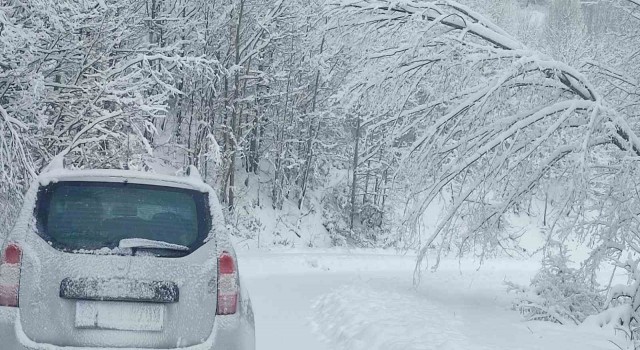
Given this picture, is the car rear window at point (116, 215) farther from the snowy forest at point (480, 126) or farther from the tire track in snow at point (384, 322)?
the tire track in snow at point (384, 322)

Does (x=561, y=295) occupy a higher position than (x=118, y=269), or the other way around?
(x=118, y=269)

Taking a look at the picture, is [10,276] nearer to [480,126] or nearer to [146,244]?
[146,244]

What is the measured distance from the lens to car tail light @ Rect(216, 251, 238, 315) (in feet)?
15.2

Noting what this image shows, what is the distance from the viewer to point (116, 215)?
4.62 m

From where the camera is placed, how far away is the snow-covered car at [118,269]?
4234 mm

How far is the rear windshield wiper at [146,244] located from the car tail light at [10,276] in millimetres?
587

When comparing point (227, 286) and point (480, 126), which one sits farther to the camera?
point (480, 126)

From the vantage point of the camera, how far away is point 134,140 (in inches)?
663

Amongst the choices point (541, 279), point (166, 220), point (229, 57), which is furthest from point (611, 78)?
point (229, 57)

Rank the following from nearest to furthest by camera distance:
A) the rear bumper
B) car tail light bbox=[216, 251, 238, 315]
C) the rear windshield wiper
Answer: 1. the rear bumper
2. the rear windshield wiper
3. car tail light bbox=[216, 251, 238, 315]

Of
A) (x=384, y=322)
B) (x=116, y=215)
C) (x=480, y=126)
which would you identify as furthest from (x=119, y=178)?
(x=480, y=126)

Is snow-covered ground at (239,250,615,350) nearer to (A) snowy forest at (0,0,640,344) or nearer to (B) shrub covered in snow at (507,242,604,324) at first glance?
(B) shrub covered in snow at (507,242,604,324)

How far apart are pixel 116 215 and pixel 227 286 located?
32.5 inches

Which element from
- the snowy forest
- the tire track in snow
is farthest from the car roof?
the tire track in snow
